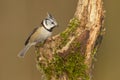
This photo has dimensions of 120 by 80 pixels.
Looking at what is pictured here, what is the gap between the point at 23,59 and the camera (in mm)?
2830

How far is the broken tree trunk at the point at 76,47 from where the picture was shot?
2.25 meters

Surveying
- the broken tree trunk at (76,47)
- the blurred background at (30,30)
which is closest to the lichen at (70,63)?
the broken tree trunk at (76,47)

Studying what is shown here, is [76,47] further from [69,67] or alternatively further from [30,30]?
[30,30]

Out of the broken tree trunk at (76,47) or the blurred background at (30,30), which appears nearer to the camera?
the broken tree trunk at (76,47)

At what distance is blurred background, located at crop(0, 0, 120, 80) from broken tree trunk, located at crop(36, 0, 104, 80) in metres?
0.41

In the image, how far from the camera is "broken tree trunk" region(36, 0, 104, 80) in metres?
2.25

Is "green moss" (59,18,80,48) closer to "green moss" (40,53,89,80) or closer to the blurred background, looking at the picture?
"green moss" (40,53,89,80)

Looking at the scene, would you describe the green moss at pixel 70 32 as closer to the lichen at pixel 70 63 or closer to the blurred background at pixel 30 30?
the lichen at pixel 70 63

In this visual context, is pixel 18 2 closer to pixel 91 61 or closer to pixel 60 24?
pixel 60 24

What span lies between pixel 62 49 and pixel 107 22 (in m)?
0.56

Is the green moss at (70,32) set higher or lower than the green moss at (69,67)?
higher

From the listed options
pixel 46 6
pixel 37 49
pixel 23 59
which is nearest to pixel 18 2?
pixel 46 6

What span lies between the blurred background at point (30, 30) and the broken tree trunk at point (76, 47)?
0.41 m

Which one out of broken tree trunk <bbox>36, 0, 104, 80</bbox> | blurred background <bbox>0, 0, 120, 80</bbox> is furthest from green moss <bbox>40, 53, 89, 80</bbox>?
blurred background <bbox>0, 0, 120, 80</bbox>
